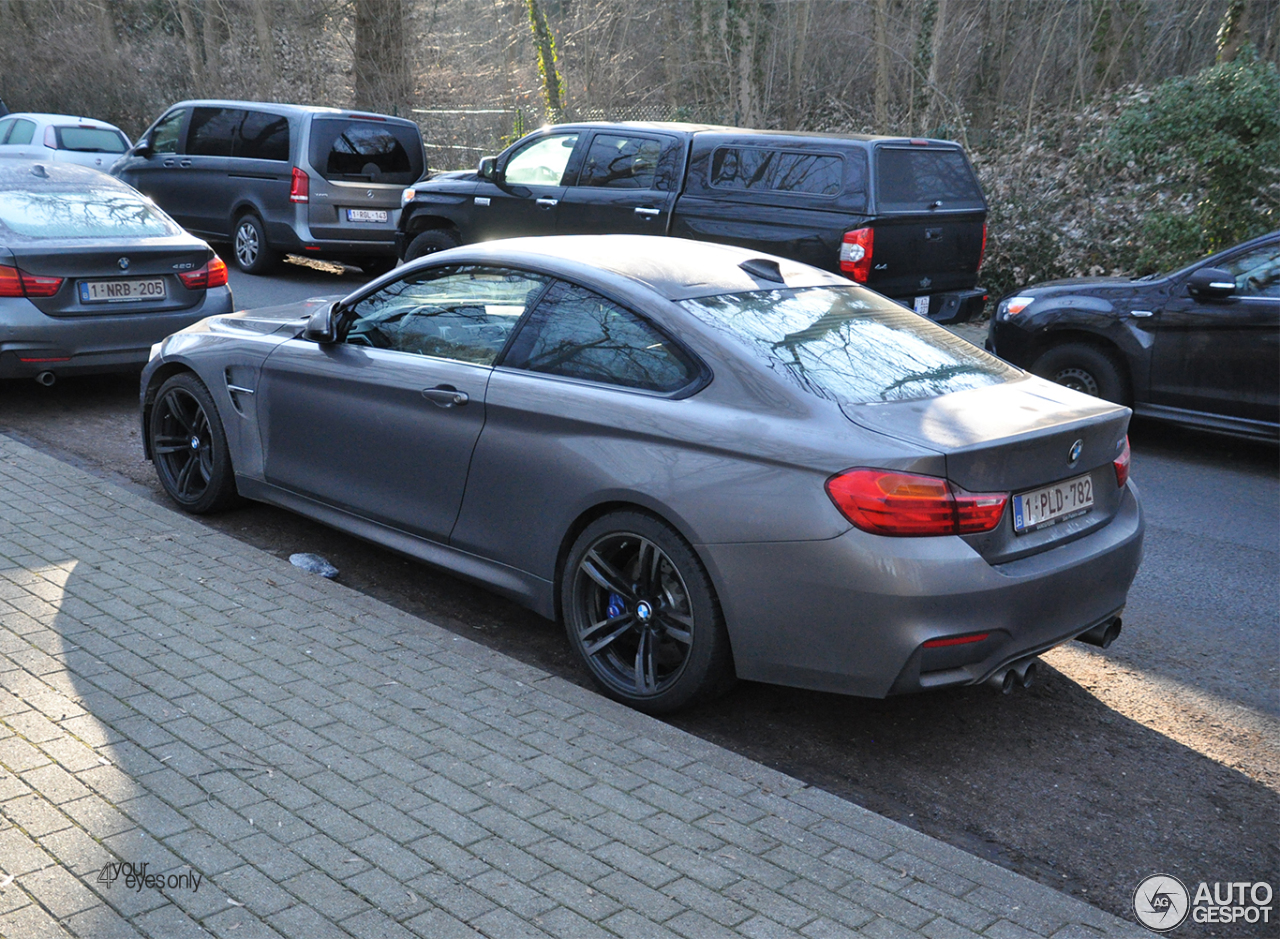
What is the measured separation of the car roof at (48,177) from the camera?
8.70 metres

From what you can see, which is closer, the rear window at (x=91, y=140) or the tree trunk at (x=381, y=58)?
the rear window at (x=91, y=140)

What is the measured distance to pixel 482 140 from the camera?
2609cm

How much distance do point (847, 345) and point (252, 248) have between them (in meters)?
12.1

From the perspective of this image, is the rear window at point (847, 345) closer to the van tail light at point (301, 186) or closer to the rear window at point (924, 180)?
the rear window at point (924, 180)

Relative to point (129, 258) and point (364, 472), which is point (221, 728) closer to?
point (364, 472)

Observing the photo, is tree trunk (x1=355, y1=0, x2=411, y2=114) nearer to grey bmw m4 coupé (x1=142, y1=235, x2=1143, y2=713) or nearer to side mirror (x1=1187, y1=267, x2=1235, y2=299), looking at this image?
side mirror (x1=1187, y1=267, x2=1235, y2=299)

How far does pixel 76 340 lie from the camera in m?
8.03

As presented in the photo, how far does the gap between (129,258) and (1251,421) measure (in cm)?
766

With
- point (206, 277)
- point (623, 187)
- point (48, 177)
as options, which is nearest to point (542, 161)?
point (623, 187)

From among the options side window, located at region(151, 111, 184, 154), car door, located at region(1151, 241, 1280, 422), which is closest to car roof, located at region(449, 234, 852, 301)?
car door, located at region(1151, 241, 1280, 422)

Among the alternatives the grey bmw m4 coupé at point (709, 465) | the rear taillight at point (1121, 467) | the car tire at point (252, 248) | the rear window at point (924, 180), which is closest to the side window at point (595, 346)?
the grey bmw m4 coupé at point (709, 465)

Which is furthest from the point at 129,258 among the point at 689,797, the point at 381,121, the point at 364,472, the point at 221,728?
the point at 381,121

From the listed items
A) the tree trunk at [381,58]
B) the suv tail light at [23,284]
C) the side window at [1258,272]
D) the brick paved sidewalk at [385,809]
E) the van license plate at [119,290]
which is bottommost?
the brick paved sidewalk at [385,809]

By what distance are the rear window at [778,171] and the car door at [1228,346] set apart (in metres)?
2.78
